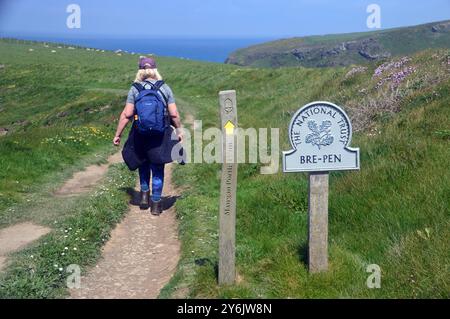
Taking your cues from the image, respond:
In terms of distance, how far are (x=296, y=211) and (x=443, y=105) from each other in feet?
14.7

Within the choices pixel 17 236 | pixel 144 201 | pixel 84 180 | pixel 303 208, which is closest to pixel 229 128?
pixel 303 208

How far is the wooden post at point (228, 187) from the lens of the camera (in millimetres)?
5090

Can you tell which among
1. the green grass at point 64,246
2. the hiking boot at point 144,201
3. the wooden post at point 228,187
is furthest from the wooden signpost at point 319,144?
the hiking boot at point 144,201

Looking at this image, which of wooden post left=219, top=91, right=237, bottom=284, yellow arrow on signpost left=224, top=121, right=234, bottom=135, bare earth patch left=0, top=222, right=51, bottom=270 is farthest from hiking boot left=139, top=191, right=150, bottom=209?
yellow arrow on signpost left=224, top=121, right=234, bottom=135

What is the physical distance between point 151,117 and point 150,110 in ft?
0.36

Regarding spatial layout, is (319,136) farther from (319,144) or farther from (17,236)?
(17,236)

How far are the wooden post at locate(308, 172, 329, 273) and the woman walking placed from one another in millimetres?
3410

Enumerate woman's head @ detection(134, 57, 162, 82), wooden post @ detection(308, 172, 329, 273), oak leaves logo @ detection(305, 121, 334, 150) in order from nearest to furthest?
oak leaves logo @ detection(305, 121, 334, 150) → wooden post @ detection(308, 172, 329, 273) → woman's head @ detection(134, 57, 162, 82)

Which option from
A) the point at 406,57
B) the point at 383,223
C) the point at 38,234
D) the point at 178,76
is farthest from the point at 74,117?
the point at 383,223

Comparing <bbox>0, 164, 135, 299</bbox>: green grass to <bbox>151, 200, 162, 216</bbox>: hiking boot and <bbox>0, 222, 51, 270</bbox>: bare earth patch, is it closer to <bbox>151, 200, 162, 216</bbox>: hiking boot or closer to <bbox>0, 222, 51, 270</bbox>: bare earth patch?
<bbox>0, 222, 51, 270</bbox>: bare earth patch

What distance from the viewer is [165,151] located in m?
8.52

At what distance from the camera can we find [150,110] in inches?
310

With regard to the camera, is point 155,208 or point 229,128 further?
point 155,208

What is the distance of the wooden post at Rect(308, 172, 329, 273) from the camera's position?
5.33 m
